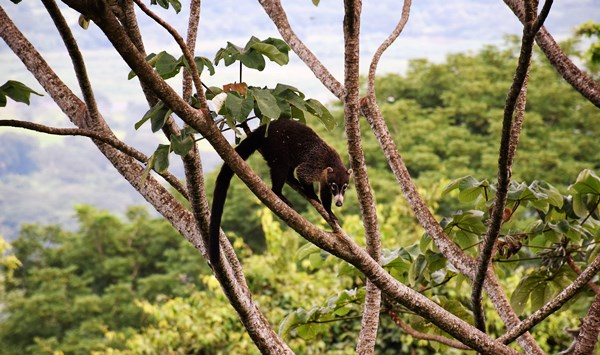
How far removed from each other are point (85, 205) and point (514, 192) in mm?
19414

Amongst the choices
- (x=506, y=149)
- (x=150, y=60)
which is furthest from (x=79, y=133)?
(x=506, y=149)

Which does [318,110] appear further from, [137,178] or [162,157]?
[137,178]

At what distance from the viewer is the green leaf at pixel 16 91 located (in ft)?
6.21

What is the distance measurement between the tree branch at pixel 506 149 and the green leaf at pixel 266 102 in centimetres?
61

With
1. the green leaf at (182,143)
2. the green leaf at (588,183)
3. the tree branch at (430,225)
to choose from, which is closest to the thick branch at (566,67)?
the green leaf at (588,183)

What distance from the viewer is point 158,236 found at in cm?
2106

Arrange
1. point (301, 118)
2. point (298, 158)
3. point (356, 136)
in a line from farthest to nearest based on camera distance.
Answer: point (298, 158)
point (301, 118)
point (356, 136)

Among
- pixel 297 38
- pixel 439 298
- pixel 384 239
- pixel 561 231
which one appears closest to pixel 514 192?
pixel 561 231

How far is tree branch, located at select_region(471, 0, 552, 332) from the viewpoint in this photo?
175cm

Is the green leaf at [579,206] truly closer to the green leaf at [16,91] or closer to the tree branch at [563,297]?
the tree branch at [563,297]

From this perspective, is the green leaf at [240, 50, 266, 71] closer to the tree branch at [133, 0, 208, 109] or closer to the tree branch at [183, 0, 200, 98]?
the tree branch at [133, 0, 208, 109]

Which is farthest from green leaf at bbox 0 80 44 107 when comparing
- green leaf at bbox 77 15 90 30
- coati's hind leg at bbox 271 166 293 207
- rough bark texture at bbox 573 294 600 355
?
rough bark texture at bbox 573 294 600 355

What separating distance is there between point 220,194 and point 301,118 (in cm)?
60

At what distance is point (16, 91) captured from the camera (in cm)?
192
